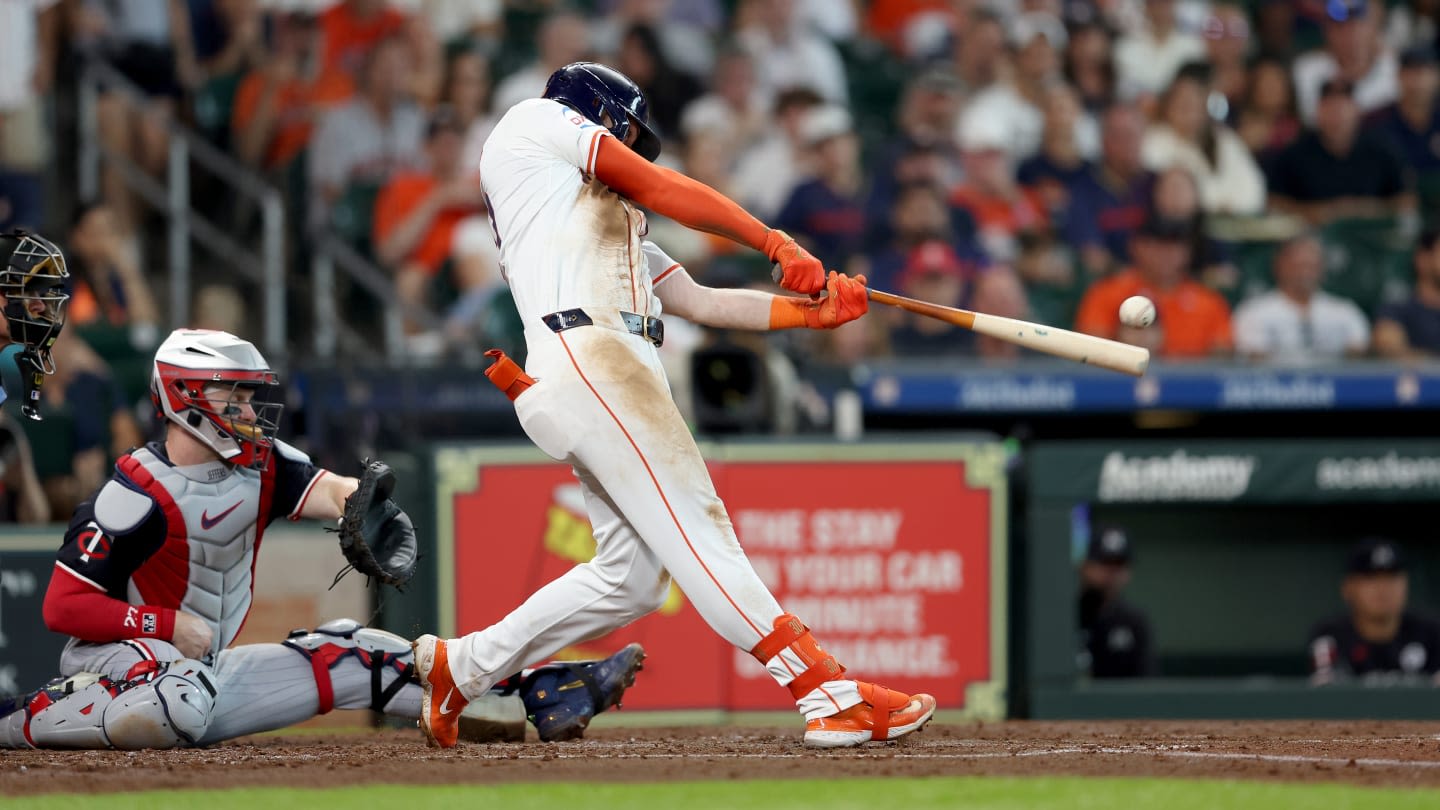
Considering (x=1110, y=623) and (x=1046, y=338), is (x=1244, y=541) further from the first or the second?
(x=1046, y=338)

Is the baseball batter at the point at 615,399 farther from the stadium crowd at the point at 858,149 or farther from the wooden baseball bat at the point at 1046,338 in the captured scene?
the stadium crowd at the point at 858,149

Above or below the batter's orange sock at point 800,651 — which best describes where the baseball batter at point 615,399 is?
above

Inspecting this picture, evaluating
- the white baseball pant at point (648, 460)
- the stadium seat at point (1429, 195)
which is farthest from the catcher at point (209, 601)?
the stadium seat at point (1429, 195)

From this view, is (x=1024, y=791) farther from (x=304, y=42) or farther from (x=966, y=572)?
(x=304, y=42)

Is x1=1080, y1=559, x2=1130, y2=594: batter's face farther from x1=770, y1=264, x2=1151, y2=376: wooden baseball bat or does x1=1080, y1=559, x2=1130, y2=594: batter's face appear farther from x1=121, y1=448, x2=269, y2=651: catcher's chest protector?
x1=121, y1=448, x2=269, y2=651: catcher's chest protector

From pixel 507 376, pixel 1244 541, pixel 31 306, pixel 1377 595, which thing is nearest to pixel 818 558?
pixel 1377 595

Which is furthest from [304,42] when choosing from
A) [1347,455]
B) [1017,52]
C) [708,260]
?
[1347,455]

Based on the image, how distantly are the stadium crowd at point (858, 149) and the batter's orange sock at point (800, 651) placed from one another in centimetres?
351

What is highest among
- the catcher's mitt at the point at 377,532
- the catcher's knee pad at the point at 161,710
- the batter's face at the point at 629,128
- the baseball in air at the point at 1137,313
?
the batter's face at the point at 629,128

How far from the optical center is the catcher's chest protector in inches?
209

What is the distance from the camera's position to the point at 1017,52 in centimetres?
1191

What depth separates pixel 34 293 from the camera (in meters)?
5.44

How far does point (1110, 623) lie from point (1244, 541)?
1292 millimetres

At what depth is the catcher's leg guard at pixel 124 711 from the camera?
16.9 feet
